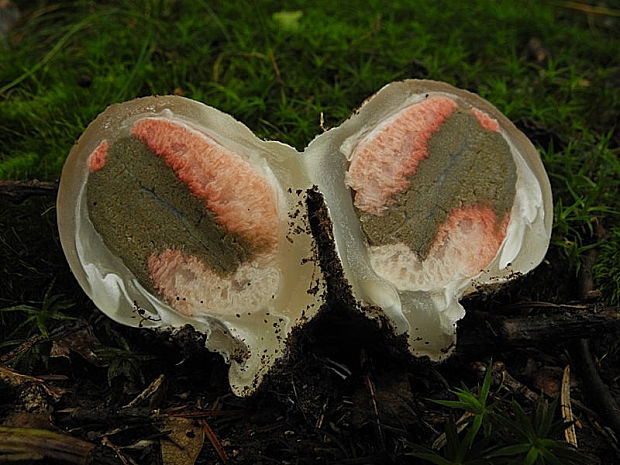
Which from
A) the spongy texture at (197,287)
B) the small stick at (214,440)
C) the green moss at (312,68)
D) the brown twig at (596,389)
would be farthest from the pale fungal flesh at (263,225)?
the green moss at (312,68)

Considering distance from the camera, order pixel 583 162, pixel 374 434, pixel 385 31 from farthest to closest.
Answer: pixel 385 31 < pixel 583 162 < pixel 374 434

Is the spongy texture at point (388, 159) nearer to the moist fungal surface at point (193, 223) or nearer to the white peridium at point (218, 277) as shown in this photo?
the white peridium at point (218, 277)

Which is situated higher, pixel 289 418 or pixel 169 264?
pixel 169 264

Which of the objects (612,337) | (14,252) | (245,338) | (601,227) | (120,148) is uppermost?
(120,148)

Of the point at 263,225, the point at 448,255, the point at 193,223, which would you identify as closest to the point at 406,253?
the point at 448,255

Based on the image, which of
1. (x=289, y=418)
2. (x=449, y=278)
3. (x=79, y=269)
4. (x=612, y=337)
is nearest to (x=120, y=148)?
(x=79, y=269)

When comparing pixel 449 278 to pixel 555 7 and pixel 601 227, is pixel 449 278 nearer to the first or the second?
pixel 601 227
